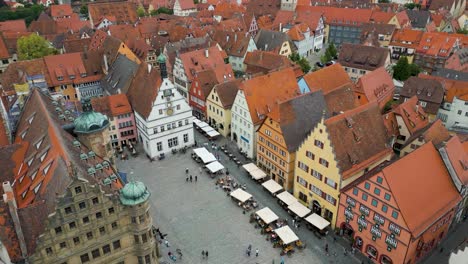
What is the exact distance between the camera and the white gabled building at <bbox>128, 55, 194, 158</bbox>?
6412 centimetres

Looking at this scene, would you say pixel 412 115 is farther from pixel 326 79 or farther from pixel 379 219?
pixel 379 219

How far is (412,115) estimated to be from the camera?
6244 centimetres

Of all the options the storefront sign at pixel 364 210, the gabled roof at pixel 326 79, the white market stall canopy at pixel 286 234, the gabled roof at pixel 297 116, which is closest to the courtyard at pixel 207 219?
the white market stall canopy at pixel 286 234

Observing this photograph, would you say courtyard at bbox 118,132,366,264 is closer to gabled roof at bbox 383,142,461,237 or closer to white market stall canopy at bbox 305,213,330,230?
white market stall canopy at bbox 305,213,330,230

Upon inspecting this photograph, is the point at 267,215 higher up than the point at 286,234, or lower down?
higher up

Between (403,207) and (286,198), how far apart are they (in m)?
16.5

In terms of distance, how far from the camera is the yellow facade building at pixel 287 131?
55906mm

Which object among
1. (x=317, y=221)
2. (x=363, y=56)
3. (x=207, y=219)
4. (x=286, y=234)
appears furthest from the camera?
(x=363, y=56)


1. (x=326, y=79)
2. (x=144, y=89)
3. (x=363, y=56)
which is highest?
(x=144, y=89)

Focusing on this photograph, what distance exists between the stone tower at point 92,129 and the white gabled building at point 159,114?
16112 millimetres

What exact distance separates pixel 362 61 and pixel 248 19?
56.4 meters

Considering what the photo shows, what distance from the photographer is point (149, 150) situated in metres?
66.7

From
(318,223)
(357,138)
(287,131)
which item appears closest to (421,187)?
(357,138)

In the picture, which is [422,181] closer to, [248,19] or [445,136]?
[445,136]
